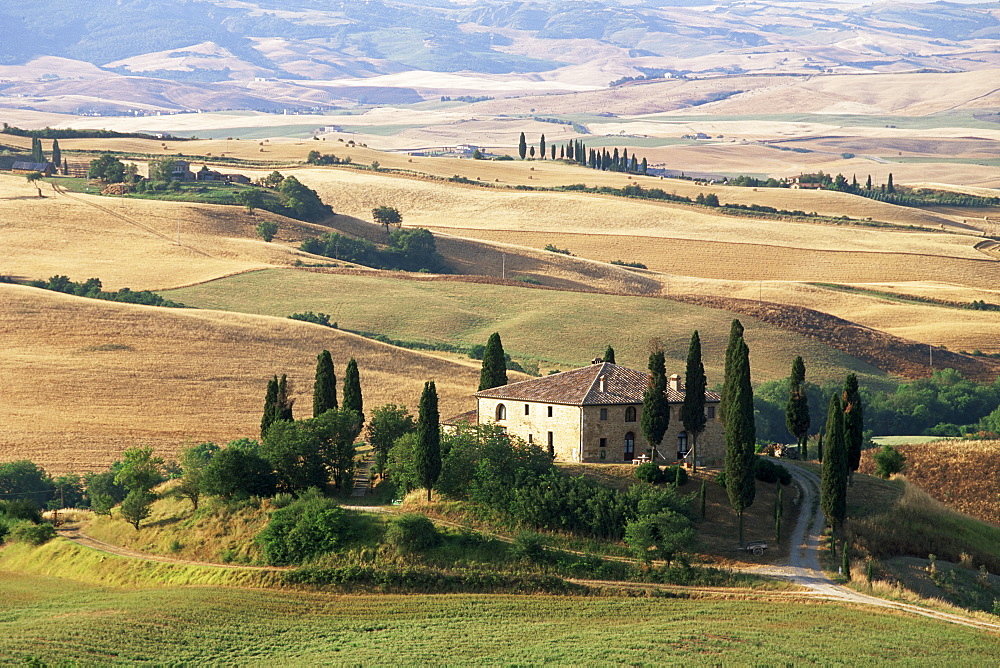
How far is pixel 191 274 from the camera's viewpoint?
528 ft

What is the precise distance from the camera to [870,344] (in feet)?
483

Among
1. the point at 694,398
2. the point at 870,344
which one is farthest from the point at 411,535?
the point at 870,344

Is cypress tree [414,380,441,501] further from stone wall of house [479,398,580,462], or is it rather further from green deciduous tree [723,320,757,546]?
green deciduous tree [723,320,757,546]

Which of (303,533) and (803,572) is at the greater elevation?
(303,533)

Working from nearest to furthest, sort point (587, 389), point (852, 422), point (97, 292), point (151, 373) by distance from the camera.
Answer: point (852, 422) < point (587, 389) < point (151, 373) < point (97, 292)

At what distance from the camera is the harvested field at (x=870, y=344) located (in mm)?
143000

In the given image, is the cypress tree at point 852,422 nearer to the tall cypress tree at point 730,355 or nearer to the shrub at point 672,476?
the tall cypress tree at point 730,355

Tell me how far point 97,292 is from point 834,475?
329 ft

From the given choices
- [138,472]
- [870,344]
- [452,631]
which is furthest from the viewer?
[870,344]

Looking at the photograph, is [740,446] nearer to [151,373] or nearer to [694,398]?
[694,398]

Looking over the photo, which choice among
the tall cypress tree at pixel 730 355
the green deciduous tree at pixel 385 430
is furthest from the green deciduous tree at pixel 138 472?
the tall cypress tree at pixel 730 355

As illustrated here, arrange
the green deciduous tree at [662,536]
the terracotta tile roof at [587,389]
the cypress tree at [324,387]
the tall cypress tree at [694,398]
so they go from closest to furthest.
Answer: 1. the green deciduous tree at [662,536]
2. the tall cypress tree at [694,398]
3. the terracotta tile roof at [587,389]
4. the cypress tree at [324,387]

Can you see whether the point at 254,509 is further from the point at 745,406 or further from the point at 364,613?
the point at 745,406

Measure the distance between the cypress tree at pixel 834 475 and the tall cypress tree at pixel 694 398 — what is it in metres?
9.52
